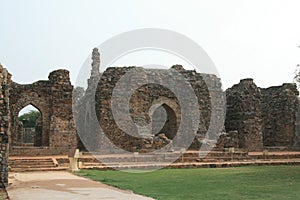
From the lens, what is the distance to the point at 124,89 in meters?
23.2

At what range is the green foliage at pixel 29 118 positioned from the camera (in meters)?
49.1

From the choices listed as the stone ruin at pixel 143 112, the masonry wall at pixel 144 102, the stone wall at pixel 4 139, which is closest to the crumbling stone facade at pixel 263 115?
the stone ruin at pixel 143 112

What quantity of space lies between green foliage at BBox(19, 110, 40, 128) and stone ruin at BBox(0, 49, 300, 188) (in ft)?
75.8

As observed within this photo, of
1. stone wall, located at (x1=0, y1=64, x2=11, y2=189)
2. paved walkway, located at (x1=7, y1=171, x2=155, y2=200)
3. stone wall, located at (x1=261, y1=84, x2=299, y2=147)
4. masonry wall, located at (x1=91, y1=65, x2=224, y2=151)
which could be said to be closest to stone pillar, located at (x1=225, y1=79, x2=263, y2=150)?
masonry wall, located at (x1=91, y1=65, x2=224, y2=151)

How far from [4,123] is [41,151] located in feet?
35.9

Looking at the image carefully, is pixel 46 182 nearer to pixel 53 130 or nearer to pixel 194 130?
pixel 53 130

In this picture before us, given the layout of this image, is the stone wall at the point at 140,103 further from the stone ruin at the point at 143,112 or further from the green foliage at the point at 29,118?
the green foliage at the point at 29,118

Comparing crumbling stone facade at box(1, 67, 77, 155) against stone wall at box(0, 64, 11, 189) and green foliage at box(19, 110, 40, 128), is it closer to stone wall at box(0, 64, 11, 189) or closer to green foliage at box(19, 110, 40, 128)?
stone wall at box(0, 64, 11, 189)

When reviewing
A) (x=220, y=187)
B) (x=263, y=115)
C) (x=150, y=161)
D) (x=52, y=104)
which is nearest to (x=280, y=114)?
(x=263, y=115)

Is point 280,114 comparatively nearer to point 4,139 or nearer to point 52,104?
point 52,104

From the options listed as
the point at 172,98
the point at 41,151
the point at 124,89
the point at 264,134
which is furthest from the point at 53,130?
the point at 264,134

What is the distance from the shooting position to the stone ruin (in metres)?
22.4

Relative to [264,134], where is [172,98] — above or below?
above

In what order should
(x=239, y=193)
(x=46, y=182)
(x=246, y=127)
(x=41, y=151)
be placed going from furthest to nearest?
(x=246, y=127) < (x=41, y=151) < (x=46, y=182) < (x=239, y=193)
